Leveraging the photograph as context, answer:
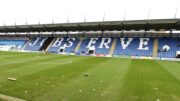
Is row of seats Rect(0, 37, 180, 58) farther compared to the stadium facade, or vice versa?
row of seats Rect(0, 37, 180, 58)

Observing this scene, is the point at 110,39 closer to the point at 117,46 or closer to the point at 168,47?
the point at 117,46

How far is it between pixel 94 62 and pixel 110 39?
24246 mm

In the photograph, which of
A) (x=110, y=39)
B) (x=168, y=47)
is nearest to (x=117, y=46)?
(x=110, y=39)

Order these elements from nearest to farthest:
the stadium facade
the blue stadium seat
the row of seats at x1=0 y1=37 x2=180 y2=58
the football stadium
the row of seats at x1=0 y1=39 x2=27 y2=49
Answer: the football stadium → the blue stadium seat → the stadium facade → the row of seats at x1=0 y1=37 x2=180 y2=58 → the row of seats at x1=0 y1=39 x2=27 y2=49

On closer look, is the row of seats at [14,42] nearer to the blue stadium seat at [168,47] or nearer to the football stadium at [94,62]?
the football stadium at [94,62]

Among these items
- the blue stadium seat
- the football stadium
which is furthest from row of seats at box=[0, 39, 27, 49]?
the blue stadium seat

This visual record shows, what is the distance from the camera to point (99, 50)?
45.4 meters

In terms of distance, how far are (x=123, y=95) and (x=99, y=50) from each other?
35.7 m

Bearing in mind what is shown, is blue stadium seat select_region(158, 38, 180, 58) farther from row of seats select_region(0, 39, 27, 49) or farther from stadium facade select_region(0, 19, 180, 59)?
row of seats select_region(0, 39, 27, 49)

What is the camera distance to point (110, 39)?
162ft

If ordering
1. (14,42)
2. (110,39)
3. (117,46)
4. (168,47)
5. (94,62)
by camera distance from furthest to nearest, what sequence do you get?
(14,42)
(110,39)
(117,46)
(168,47)
(94,62)

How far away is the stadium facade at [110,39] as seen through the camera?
40.1 m

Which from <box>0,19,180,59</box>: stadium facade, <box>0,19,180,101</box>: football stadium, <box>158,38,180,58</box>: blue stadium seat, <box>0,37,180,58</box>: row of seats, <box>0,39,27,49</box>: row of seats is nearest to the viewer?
<box>0,19,180,101</box>: football stadium

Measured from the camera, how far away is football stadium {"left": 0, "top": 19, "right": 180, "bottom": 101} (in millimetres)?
10019
